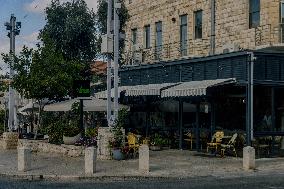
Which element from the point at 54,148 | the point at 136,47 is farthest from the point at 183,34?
the point at 54,148

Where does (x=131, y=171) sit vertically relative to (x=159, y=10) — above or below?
below

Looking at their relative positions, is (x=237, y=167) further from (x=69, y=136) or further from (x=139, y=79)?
(x=139, y=79)

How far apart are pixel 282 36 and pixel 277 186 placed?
11.7 m

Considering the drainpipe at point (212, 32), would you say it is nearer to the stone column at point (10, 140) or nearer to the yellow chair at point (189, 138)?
the yellow chair at point (189, 138)

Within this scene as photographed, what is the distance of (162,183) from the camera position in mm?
15188

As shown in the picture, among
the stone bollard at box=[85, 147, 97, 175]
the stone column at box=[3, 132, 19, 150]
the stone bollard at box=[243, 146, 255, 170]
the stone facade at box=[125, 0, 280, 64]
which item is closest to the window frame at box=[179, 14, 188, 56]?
the stone facade at box=[125, 0, 280, 64]

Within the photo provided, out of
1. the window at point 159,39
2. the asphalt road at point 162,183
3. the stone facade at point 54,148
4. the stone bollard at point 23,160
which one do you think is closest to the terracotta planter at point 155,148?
the stone facade at point 54,148

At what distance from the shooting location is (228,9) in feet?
93.1

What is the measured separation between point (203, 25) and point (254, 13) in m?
4.20

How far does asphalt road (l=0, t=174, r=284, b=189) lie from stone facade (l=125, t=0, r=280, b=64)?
10.3 metres

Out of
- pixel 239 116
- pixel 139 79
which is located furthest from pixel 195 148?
pixel 139 79

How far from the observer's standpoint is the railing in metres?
30.1

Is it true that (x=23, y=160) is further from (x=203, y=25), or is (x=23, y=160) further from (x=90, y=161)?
(x=203, y=25)

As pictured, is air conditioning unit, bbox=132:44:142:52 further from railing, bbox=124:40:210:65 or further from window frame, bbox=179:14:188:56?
window frame, bbox=179:14:188:56
